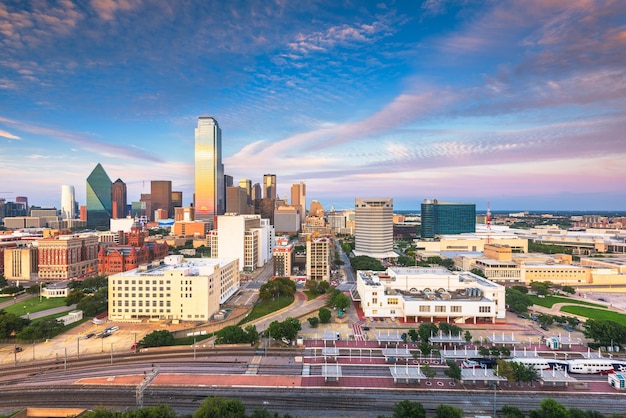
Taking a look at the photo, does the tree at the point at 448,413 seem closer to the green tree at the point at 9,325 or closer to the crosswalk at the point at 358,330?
the crosswalk at the point at 358,330

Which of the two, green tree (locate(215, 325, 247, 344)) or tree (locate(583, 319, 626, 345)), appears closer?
green tree (locate(215, 325, 247, 344))

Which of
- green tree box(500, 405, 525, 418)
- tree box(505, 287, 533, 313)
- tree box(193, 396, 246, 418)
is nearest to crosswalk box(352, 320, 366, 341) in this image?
green tree box(500, 405, 525, 418)

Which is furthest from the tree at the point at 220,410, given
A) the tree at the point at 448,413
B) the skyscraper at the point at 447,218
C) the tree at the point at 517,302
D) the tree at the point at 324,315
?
the skyscraper at the point at 447,218

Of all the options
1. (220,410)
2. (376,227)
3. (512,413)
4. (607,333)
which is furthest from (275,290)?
(376,227)

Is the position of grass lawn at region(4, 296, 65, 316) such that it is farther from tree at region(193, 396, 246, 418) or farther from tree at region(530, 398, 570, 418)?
tree at region(530, 398, 570, 418)

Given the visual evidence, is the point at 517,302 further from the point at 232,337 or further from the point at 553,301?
the point at 232,337

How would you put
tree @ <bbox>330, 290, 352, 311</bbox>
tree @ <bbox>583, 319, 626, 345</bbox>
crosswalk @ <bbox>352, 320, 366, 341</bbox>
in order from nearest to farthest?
tree @ <bbox>583, 319, 626, 345</bbox>
crosswalk @ <bbox>352, 320, 366, 341</bbox>
tree @ <bbox>330, 290, 352, 311</bbox>

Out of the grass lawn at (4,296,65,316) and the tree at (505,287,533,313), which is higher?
the tree at (505,287,533,313)
